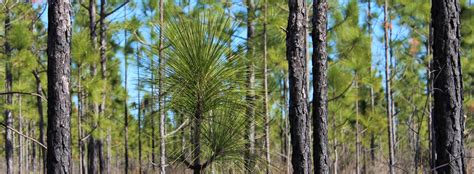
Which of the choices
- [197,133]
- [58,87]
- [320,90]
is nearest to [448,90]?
[197,133]

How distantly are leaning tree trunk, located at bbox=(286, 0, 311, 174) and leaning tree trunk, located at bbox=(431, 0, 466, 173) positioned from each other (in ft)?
7.63

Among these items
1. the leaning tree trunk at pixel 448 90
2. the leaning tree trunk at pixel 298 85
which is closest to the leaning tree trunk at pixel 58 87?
the leaning tree trunk at pixel 298 85

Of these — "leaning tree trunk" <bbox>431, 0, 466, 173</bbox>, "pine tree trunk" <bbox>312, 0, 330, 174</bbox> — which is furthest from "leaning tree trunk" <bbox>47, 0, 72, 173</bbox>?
"leaning tree trunk" <bbox>431, 0, 466, 173</bbox>

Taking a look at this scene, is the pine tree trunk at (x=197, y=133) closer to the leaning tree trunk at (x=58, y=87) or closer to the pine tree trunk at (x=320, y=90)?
the leaning tree trunk at (x=58, y=87)

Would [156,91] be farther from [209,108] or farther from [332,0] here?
[332,0]

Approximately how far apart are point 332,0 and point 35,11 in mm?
7321

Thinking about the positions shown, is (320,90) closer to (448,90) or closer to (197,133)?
(448,90)

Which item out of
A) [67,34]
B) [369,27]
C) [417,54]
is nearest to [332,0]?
[369,27]

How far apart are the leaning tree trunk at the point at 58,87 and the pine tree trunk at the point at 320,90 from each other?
10.4 ft

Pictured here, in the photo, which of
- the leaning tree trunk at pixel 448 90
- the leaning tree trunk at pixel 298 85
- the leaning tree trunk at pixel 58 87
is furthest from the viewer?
the leaning tree trunk at pixel 298 85

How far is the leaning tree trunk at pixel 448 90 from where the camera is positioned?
3.72m

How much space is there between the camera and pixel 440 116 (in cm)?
378

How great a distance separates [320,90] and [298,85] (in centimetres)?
125

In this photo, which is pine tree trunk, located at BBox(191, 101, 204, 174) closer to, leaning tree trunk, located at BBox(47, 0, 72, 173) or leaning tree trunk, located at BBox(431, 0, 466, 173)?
leaning tree trunk, located at BBox(431, 0, 466, 173)
